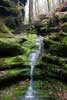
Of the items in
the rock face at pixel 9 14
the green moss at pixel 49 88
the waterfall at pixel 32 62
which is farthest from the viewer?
the rock face at pixel 9 14

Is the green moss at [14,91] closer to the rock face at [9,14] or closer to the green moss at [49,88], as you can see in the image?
the green moss at [49,88]

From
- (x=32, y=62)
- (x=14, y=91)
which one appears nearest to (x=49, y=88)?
(x=14, y=91)

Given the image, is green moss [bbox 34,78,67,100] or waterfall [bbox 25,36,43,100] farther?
waterfall [bbox 25,36,43,100]

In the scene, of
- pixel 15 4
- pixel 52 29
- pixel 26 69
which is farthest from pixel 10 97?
pixel 15 4

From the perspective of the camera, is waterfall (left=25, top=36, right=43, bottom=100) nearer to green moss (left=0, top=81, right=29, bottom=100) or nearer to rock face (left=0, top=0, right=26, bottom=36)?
green moss (left=0, top=81, right=29, bottom=100)

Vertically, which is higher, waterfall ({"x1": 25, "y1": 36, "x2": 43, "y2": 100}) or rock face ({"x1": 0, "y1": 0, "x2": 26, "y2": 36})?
rock face ({"x1": 0, "y1": 0, "x2": 26, "y2": 36})

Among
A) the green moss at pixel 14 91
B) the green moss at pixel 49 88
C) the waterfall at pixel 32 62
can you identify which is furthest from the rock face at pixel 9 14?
the green moss at pixel 49 88

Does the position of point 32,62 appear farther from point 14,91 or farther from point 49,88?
point 14,91

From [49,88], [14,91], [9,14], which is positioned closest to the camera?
[14,91]

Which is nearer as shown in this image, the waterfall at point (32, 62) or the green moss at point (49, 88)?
the green moss at point (49, 88)

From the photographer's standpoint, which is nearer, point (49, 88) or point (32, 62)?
point (49, 88)

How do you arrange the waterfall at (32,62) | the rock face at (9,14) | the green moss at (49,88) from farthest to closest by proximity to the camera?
1. the rock face at (9,14)
2. the waterfall at (32,62)
3. the green moss at (49,88)

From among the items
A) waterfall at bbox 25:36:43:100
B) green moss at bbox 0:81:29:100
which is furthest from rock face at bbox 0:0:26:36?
green moss at bbox 0:81:29:100

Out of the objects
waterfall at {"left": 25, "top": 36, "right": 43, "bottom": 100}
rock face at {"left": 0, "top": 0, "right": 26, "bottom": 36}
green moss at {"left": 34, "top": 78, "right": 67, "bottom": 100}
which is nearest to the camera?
A: green moss at {"left": 34, "top": 78, "right": 67, "bottom": 100}
